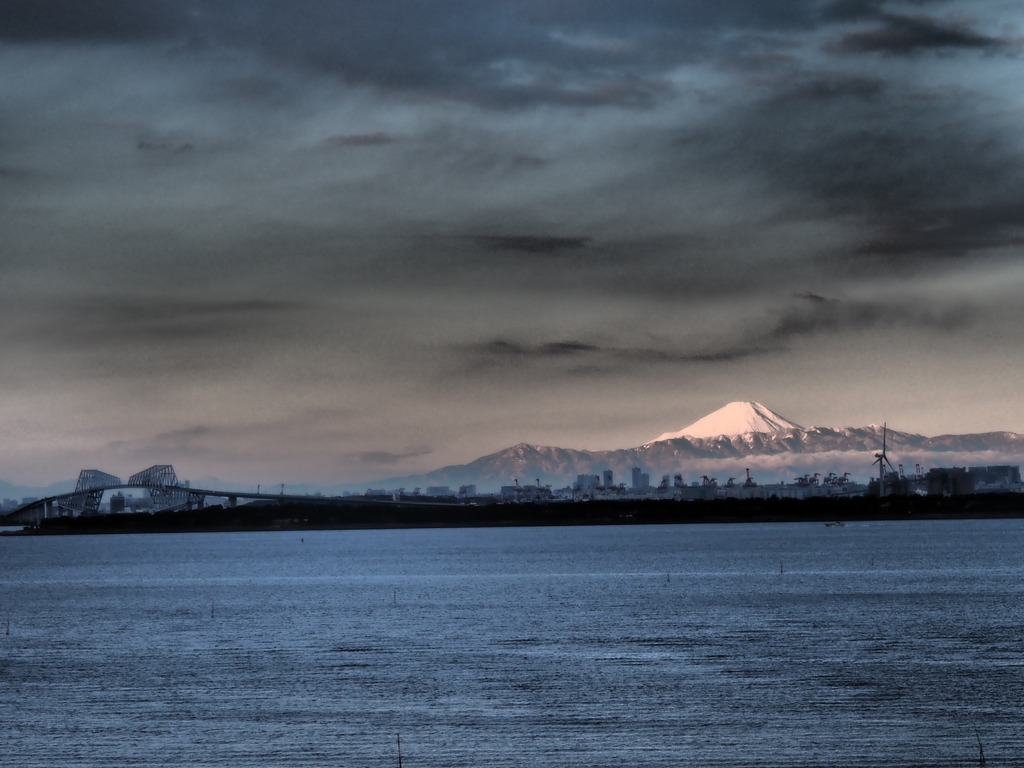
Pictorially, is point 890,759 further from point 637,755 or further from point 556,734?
point 556,734

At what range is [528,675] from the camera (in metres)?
51.0

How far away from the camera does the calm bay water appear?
120 feet

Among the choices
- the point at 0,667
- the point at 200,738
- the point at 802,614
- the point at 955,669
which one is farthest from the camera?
the point at 802,614

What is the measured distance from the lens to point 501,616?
79.1 m

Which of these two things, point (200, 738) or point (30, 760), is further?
point (200, 738)

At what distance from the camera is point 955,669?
1988 inches

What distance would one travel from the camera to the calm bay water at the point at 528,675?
36.6 m

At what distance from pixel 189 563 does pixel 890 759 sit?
160576mm

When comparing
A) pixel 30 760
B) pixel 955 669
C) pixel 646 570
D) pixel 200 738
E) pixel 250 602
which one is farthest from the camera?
pixel 646 570

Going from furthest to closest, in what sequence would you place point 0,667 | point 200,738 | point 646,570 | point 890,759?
point 646,570 → point 0,667 → point 200,738 → point 890,759

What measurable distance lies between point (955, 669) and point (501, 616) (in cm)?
3521

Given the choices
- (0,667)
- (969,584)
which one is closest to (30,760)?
(0,667)

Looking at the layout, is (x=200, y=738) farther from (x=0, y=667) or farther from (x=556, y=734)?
(x=0, y=667)

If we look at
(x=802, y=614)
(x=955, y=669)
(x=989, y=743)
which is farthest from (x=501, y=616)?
(x=989, y=743)
